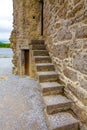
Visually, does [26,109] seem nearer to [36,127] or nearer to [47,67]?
[36,127]

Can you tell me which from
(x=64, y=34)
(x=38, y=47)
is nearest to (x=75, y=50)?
(x=64, y=34)

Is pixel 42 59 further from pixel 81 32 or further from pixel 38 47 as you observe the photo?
pixel 81 32

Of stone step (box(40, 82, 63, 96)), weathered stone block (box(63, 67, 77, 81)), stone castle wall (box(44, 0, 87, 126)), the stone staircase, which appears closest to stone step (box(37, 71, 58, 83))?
the stone staircase

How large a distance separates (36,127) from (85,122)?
0.89 meters

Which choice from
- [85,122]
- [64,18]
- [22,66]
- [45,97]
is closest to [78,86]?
[85,122]

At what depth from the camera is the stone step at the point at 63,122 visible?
1.80 metres

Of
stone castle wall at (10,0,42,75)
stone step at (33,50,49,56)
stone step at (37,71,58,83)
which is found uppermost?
stone castle wall at (10,0,42,75)

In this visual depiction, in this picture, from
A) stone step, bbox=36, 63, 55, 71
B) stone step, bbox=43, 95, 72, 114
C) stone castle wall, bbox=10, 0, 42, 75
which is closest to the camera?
stone step, bbox=43, 95, 72, 114

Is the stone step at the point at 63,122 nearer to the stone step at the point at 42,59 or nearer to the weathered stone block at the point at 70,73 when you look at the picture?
the weathered stone block at the point at 70,73

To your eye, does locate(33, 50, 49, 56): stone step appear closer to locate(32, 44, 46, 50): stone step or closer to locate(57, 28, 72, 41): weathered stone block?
locate(32, 44, 46, 50): stone step

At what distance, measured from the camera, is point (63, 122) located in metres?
1.86

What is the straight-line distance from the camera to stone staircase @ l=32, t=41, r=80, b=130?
1854 millimetres

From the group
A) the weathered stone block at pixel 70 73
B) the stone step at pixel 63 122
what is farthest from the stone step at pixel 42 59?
the stone step at pixel 63 122

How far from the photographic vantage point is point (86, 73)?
64.6 inches
